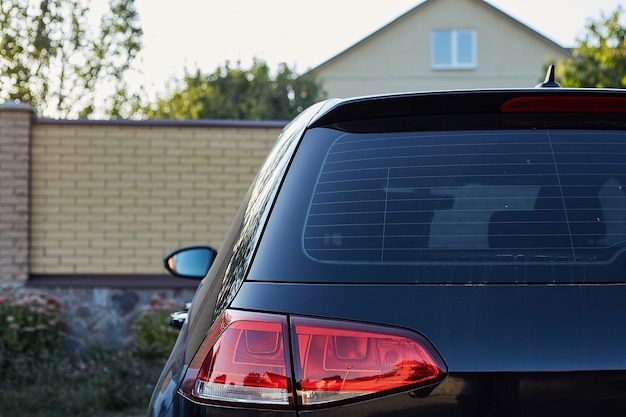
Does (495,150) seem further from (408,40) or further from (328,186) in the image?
(408,40)

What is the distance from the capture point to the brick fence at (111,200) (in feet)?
27.6

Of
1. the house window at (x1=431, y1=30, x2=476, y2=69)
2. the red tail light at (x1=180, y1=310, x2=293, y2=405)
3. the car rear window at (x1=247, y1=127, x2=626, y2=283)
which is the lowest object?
the red tail light at (x1=180, y1=310, x2=293, y2=405)

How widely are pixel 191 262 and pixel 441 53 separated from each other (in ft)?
76.9

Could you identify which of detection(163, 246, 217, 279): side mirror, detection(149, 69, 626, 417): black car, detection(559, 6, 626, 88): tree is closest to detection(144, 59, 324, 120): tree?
detection(559, 6, 626, 88): tree

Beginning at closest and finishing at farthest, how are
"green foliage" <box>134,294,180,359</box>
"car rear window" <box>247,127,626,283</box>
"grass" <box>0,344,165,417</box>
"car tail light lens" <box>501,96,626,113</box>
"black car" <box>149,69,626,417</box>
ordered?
"black car" <box>149,69,626,417</box> < "car rear window" <box>247,127,626,283</box> < "car tail light lens" <box>501,96,626,113</box> < "grass" <box>0,344,165,417</box> < "green foliage" <box>134,294,180,359</box>

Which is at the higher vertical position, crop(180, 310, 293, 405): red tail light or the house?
the house

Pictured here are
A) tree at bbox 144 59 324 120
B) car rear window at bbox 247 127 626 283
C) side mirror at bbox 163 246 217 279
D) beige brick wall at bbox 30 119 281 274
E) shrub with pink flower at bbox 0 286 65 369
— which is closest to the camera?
car rear window at bbox 247 127 626 283

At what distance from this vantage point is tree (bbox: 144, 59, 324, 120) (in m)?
16.8

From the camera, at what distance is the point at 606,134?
208cm

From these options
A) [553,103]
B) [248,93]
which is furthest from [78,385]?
[248,93]

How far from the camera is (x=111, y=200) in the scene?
8.66m

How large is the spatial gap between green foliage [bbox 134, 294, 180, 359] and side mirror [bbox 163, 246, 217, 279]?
388 cm

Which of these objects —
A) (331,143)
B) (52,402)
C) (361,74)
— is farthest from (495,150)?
(361,74)

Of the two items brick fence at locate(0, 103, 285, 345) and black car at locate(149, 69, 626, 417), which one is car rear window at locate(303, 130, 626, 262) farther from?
brick fence at locate(0, 103, 285, 345)
